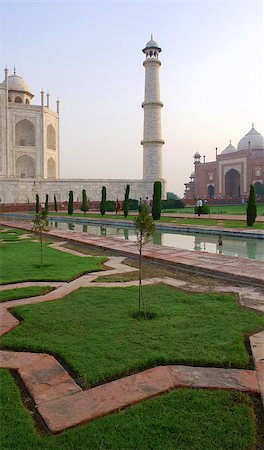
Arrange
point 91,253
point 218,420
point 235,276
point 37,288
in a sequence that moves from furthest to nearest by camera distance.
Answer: point 91,253, point 235,276, point 37,288, point 218,420

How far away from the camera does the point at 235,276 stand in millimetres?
5059

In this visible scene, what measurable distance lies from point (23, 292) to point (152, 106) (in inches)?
1159

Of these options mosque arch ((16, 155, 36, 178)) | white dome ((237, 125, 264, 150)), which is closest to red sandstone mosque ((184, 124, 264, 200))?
white dome ((237, 125, 264, 150))

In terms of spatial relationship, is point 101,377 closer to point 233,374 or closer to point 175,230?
point 233,374

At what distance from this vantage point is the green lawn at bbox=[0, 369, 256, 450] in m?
1.74

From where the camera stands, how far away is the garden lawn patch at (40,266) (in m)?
5.24

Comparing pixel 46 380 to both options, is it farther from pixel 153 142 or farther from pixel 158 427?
pixel 153 142

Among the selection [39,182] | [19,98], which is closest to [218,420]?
[39,182]

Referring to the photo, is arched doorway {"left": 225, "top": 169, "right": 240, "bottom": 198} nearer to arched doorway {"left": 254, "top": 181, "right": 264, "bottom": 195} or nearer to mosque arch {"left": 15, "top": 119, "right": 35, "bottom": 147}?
arched doorway {"left": 254, "top": 181, "right": 264, "bottom": 195}

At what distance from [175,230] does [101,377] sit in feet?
38.1

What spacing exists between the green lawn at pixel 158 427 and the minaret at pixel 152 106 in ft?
102

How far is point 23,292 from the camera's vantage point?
4418 mm

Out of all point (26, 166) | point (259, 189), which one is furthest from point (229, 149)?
point (26, 166)

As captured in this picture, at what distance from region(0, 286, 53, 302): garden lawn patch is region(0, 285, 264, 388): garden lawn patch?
40cm
